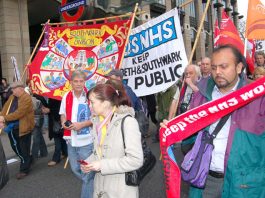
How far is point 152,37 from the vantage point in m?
5.62

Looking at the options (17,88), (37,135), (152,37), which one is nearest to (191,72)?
(152,37)

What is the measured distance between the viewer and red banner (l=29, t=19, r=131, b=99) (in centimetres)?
586

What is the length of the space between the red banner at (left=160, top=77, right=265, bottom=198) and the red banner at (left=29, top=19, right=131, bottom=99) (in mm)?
3490

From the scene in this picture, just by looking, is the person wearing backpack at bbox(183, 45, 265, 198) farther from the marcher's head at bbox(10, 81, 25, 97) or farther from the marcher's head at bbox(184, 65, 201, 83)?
the marcher's head at bbox(10, 81, 25, 97)

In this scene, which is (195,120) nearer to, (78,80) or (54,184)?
(78,80)

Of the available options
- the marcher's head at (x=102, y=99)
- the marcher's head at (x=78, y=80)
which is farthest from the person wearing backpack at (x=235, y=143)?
the marcher's head at (x=78, y=80)

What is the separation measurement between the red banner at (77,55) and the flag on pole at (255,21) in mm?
2089

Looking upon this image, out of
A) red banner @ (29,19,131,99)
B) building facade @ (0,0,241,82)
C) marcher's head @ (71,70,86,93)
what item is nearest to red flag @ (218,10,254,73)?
building facade @ (0,0,241,82)

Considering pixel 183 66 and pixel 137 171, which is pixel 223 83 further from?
pixel 183 66

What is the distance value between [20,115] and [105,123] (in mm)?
3496

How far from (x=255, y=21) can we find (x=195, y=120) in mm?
4174

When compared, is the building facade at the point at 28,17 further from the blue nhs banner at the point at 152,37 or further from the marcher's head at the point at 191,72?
the marcher's head at the point at 191,72

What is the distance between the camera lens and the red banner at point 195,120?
2.20m

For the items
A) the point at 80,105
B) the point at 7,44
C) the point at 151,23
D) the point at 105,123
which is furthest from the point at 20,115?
the point at 7,44
